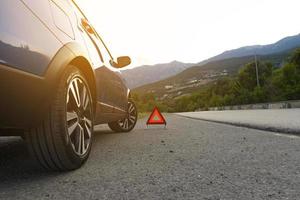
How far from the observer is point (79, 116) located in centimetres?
319

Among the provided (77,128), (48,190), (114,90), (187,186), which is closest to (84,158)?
(77,128)

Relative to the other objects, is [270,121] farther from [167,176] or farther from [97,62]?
[167,176]

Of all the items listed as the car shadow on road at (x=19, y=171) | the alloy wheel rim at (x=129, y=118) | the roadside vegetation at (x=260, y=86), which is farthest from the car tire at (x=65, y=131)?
the roadside vegetation at (x=260, y=86)

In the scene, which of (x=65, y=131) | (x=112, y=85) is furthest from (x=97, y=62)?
(x=65, y=131)

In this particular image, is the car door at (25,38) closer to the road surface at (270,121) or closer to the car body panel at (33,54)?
the car body panel at (33,54)

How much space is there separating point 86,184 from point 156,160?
1.03 meters

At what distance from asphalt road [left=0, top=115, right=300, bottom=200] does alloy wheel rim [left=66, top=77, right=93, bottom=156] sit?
21cm

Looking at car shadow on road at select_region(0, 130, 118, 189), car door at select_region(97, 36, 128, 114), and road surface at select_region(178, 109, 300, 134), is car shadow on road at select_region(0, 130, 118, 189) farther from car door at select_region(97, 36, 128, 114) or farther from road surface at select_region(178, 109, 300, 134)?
road surface at select_region(178, 109, 300, 134)

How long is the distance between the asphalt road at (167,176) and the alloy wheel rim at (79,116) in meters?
0.21

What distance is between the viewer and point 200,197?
204cm

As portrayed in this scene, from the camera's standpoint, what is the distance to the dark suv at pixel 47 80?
2.25 metres

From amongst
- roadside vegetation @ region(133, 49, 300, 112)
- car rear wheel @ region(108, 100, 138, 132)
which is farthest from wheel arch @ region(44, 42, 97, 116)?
roadside vegetation @ region(133, 49, 300, 112)

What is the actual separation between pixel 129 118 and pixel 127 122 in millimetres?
108

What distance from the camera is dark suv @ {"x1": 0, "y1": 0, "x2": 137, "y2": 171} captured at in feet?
7.39
